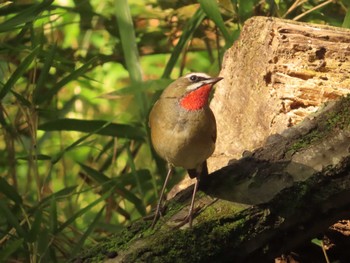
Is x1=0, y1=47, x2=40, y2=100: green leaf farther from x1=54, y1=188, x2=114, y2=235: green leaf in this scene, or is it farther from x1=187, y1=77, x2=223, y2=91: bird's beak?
x1=187, y1=77, x2=223, y2=91: bird's beak

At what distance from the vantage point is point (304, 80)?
13.0 ft

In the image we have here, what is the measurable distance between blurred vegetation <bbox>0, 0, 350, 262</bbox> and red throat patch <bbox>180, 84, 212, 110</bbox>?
Answer: 0.72 m

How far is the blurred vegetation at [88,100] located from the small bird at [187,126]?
64 centimetres

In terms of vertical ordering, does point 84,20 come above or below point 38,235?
above

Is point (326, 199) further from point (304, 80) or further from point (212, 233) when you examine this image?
point (304, 80)

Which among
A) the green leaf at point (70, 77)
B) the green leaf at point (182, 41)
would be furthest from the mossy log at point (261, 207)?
the green leaf at point (182, 41)

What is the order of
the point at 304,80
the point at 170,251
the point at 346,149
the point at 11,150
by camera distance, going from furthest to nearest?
the point at 11,150
the point at 304,80
the point at 346,149
the point at 170,251

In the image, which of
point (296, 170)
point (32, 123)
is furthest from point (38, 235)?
point (296, 170)

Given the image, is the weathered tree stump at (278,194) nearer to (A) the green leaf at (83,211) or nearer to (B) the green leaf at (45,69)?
(A) the green leaf at (83,211)

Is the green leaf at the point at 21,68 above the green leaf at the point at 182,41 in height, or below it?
above

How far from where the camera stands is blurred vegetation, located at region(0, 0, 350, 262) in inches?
169

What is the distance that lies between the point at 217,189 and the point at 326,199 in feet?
1.50

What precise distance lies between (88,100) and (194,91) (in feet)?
8.50

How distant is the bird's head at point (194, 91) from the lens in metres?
3.66
